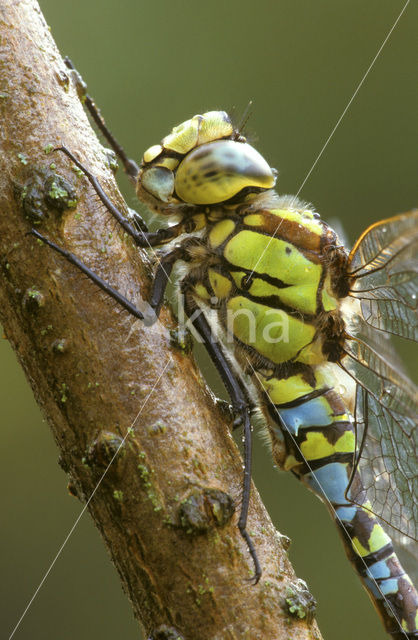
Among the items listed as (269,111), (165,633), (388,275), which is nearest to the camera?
(165,633)

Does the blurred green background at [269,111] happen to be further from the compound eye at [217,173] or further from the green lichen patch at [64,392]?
the green lichen patch at [64,392]

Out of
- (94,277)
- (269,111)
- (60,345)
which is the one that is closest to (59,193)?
(94,277)

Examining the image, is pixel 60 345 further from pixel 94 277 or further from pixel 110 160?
pixel 110 160

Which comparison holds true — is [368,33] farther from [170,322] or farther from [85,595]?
[85,595]

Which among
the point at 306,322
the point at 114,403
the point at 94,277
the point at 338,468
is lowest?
the point at 338,468

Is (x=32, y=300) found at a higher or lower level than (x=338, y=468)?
higher

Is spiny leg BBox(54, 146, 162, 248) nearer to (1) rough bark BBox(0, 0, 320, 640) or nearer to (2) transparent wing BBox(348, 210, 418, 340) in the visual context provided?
(1) rough bark BBox(0, 0, 320, 640)

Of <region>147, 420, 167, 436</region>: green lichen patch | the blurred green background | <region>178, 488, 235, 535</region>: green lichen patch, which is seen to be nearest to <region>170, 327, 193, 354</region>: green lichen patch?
<region>147, 420, 167, 436</region>: green lichen patch

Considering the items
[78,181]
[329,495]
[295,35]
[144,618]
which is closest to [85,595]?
[329,495]
